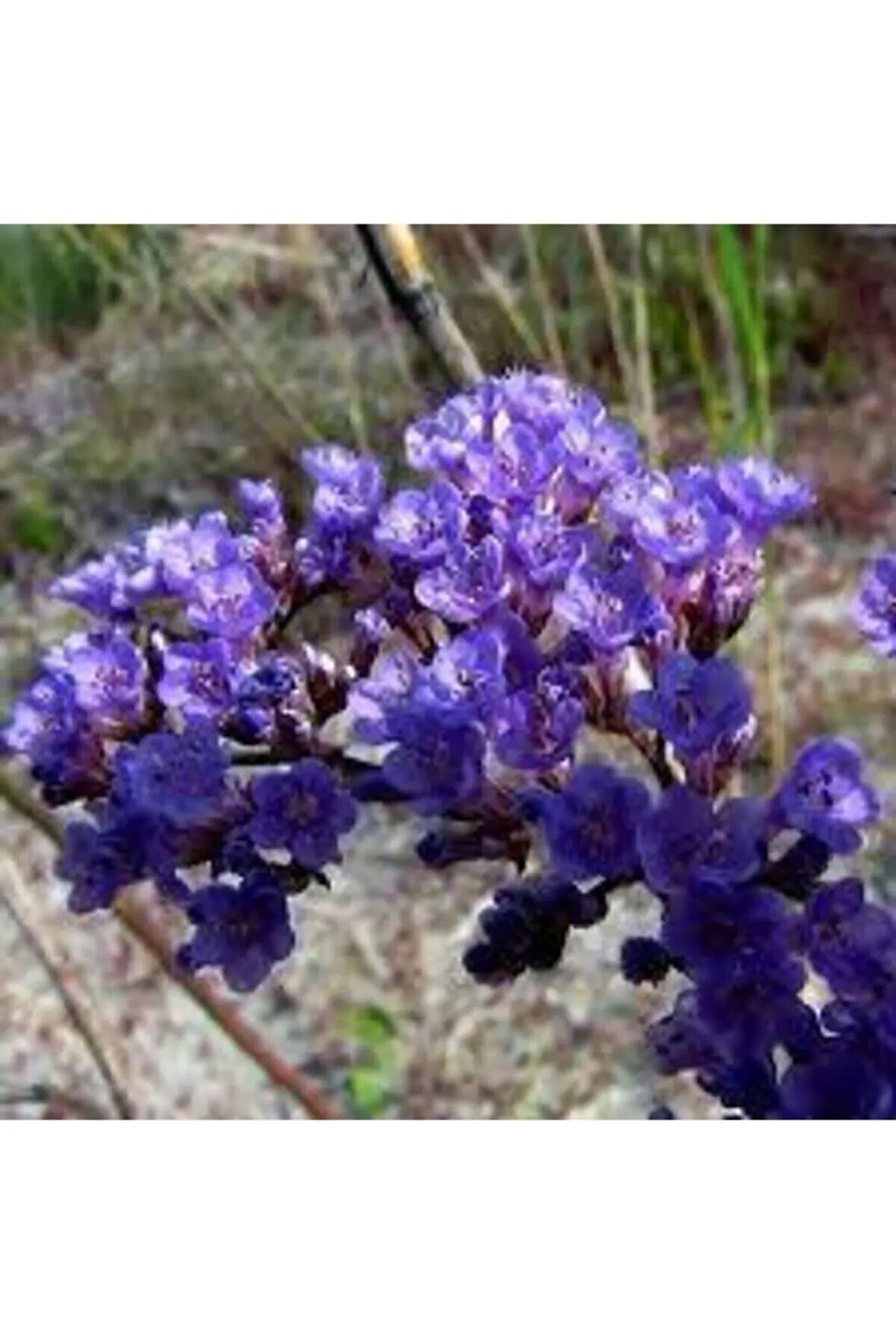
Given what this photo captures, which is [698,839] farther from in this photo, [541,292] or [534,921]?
[541,292]

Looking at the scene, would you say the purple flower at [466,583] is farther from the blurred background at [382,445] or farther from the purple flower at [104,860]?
the blurred background at [382,445]

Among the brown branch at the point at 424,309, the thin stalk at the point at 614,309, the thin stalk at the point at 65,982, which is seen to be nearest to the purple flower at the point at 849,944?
the brown branch at the point at 424,309

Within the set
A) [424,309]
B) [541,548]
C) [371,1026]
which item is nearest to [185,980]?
[424,309]
